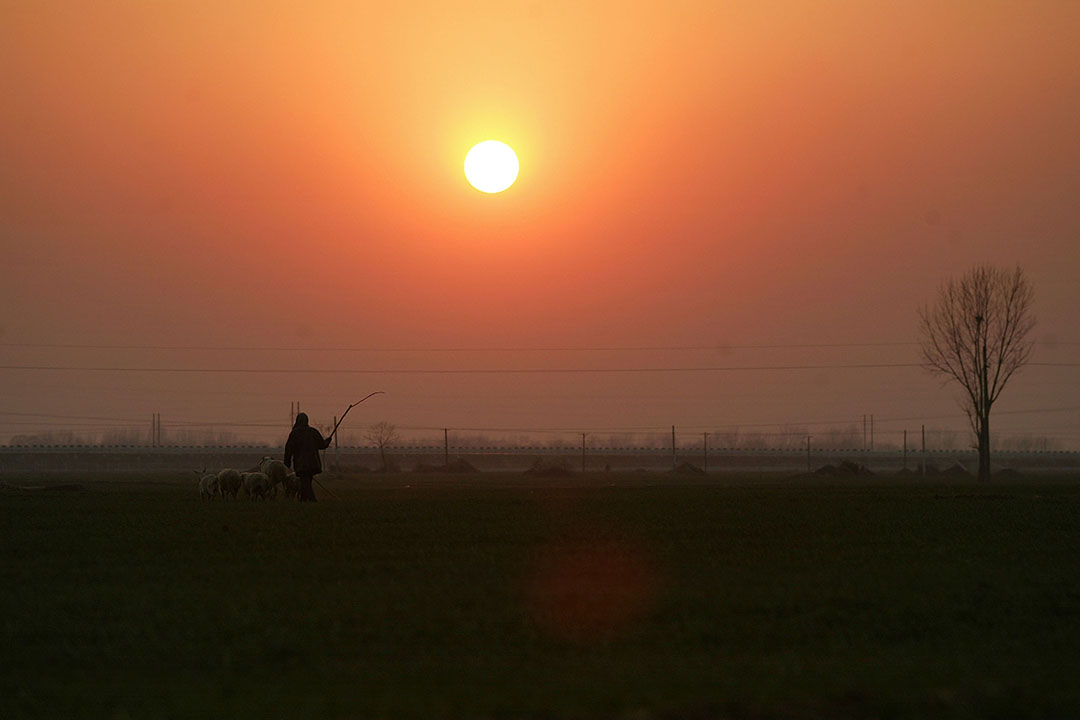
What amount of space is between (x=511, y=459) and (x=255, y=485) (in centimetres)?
12136

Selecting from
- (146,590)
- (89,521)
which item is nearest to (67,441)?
(89,521)

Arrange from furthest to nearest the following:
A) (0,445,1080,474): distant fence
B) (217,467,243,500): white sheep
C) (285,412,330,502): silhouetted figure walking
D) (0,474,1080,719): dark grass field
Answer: (0,445,1080,474): distant fence → (217,467,243,500): white sheep → (285,412,330,502): silhouetted figure walking → (0,474,1080,719): dark grass field

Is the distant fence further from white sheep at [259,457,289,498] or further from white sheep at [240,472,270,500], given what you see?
white sheep at [240,472,270,500]

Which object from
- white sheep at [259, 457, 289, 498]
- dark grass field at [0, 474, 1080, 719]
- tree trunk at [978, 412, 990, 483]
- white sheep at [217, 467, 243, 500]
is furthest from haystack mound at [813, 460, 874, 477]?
dark grass field at [0, 474, 1080, 719]

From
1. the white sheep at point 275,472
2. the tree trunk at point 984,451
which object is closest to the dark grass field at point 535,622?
the white sheep at point 275,472

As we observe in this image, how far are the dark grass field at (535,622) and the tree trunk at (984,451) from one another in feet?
154

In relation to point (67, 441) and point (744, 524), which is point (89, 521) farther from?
point (67, 441)

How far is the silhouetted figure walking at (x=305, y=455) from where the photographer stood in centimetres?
3259

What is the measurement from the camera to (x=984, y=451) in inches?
2660

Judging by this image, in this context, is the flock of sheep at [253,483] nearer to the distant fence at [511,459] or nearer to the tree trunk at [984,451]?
the tree trunk at [984,451]

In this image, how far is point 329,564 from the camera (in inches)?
643

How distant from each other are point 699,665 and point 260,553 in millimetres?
9577

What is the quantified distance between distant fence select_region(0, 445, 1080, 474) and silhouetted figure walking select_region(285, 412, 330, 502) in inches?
2779

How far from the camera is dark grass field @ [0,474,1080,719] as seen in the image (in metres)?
8.30
